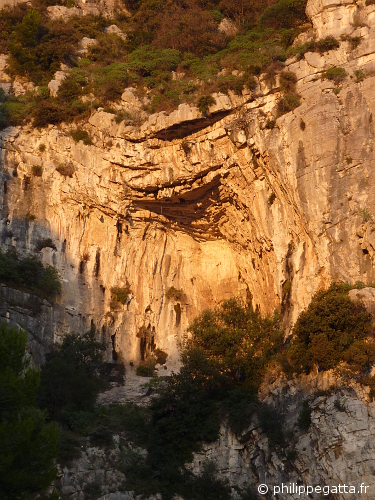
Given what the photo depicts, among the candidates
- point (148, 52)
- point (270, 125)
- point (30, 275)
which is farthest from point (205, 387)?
point (148, 52)

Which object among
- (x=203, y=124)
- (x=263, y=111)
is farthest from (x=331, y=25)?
(x=203, y=124)

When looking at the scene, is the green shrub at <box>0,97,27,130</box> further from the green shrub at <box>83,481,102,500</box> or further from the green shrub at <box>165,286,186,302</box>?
the green shrub at <box>83,481,102,500</box>

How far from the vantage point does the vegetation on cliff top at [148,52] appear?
123 feet

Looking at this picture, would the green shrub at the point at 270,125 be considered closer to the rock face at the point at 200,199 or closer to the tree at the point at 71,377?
the rock face at the point at 200,199

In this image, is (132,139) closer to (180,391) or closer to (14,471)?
(180,391)

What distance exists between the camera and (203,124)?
35.6 meters

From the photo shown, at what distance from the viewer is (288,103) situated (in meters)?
33.3

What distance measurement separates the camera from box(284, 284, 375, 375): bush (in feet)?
85.1

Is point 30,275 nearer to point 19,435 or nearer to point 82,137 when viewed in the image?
point 82,137

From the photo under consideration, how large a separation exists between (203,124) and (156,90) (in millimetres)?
4635

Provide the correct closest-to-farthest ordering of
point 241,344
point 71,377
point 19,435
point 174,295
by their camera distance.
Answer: point 19,435
point 71,377
point 241,344
point 174,295

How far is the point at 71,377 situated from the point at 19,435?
10067 mm

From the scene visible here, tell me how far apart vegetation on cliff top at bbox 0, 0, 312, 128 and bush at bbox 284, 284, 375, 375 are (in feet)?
42.4

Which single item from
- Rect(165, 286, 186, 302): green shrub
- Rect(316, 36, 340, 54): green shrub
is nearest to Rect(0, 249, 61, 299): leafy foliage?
Rect(165, 286, 186, 302): green shrub
